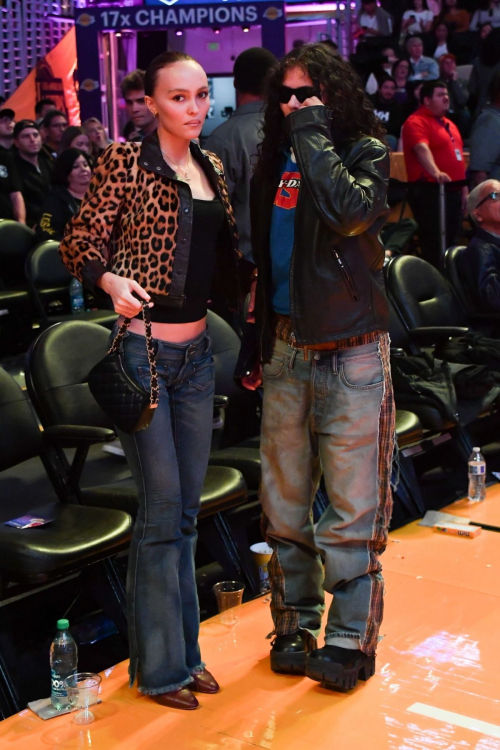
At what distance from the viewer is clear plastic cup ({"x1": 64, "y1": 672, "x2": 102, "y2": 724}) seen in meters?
2.57

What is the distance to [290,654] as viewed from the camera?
9.02ft

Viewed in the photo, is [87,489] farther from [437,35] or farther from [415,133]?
[437,35]

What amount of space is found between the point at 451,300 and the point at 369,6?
791 centimetres

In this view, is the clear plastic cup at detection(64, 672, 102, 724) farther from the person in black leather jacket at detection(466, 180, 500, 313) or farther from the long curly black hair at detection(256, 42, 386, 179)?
the person in black leather jacket at detection(466, 180, 500, 313)

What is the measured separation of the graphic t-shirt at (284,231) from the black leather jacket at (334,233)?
0.07 m

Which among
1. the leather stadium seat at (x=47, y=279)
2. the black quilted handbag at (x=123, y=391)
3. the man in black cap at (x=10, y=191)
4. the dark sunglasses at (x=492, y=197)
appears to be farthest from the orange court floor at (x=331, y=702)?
the man in black cap at (x=10, y=191)

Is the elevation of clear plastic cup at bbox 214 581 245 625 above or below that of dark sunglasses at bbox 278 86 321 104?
below

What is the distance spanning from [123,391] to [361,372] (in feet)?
2.06

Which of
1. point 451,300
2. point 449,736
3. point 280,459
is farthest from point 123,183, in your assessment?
point 451,300

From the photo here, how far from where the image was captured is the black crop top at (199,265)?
2.46 m

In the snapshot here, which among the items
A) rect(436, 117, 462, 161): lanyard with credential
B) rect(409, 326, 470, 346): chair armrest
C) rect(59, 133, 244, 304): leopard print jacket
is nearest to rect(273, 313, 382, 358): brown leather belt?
rect(59, 133, 244, 304): leopard print jacket

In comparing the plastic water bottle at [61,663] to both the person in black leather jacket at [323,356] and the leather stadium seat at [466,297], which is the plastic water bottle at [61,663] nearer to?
the person in black leather jacket at [323,356]

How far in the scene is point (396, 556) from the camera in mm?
3658

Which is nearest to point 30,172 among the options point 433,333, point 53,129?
point 53,129
